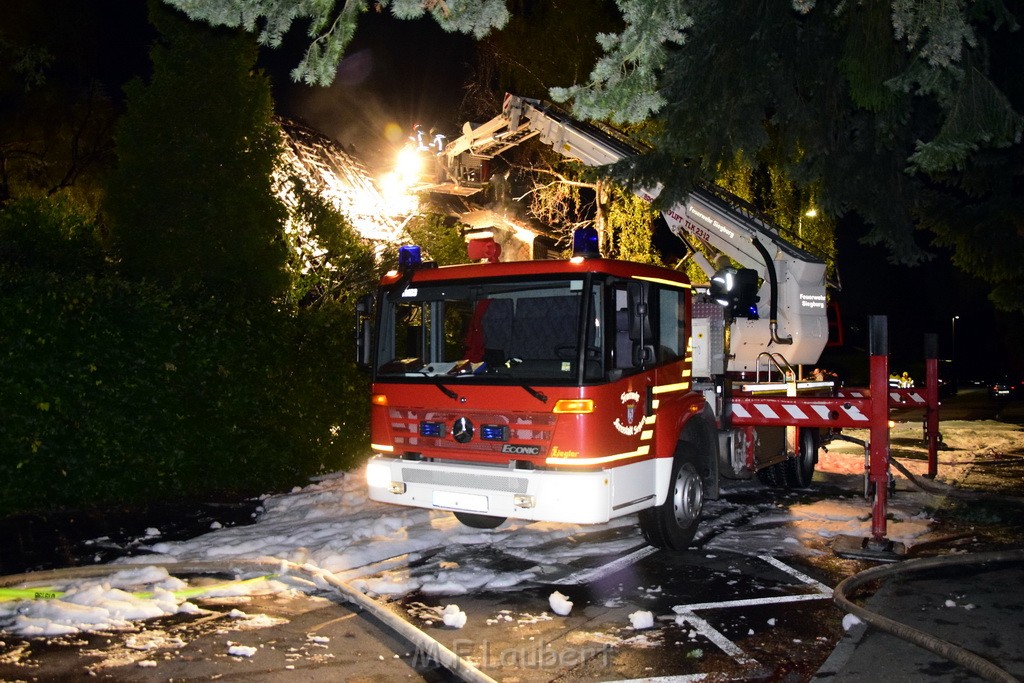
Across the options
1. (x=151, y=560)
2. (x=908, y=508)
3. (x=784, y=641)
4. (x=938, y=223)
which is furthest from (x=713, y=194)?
(x=151, y=560)

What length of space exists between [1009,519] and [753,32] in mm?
6454

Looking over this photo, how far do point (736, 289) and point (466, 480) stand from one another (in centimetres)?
340

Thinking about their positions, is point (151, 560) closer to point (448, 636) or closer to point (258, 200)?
point (448, 636)

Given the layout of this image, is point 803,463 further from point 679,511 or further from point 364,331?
point 364,331

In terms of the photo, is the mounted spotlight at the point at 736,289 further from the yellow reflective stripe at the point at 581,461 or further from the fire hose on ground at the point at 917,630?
the fire hose on ground at the point at 917,630

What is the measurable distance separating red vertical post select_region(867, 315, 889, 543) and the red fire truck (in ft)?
0.09

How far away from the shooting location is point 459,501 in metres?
7.33

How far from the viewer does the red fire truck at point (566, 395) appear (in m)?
6.98

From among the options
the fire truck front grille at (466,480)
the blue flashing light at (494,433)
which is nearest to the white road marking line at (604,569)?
the fire truck front grille at (466,480)

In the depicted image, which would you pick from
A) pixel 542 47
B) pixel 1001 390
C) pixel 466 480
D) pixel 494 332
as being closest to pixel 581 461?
pixel 466 480

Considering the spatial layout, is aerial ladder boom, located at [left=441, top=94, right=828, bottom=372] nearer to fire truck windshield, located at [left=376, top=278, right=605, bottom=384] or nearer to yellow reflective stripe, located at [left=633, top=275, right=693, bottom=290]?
yellow reflective stripe, located at [left=633, top=275, right=693, bottom=290]

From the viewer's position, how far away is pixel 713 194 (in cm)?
1148

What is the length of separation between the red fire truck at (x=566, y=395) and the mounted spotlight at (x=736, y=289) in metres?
0.02

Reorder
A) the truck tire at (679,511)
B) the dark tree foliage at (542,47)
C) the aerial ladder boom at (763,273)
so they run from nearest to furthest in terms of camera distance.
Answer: the truck tire at (679,511)
the aerial ladder boom at (763,273)
the dark tree foliage at (542,47)
